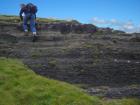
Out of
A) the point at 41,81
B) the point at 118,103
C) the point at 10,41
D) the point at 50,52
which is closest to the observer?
the point at 118,103

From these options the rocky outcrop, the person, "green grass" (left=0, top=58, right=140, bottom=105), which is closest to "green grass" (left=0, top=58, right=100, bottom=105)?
"green grass" (left=0, top=58, right=140, bottom=105)

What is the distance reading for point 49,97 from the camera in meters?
23.3

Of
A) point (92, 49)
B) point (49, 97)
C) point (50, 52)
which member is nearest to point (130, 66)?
point (92, 49)

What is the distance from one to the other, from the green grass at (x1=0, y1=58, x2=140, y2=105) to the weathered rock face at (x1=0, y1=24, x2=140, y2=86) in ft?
12.6

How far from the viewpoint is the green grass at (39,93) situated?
22.8m

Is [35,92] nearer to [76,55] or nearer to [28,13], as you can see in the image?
[76,55]

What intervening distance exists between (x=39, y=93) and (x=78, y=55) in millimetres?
12726

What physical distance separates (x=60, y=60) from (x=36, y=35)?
995cm

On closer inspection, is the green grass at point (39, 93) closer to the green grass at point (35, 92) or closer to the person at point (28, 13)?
the green grass at point (35, 92)

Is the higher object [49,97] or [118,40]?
[118,40]

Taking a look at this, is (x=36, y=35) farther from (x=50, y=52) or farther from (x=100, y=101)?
(x=100, y=101)

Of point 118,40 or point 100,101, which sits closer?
point 100,101

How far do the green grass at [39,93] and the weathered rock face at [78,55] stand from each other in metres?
3.83

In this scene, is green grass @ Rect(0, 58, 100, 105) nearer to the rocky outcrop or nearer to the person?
the rocky outcrop
